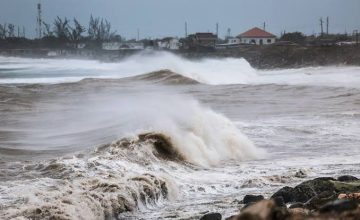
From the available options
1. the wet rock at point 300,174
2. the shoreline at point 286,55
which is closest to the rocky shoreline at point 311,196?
the wet rock at point 300,174

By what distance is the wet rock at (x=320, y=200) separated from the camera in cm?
677

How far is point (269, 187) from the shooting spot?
9195 mm

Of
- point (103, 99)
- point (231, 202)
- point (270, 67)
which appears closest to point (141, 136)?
point (231, 202)

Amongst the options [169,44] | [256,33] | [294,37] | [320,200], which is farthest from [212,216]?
[256,33]

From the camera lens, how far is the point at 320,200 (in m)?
6.94

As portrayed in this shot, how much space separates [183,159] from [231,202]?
357cm

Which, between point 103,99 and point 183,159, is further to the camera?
point 103,99

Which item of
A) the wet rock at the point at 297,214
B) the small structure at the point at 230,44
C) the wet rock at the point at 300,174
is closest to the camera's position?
the wet rock at the point at 297,214

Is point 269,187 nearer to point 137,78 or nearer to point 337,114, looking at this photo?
point 337,114

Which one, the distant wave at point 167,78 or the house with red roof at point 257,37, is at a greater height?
the house with red roof at point 257,37

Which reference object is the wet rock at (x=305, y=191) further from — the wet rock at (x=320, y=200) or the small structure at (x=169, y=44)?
the small structure at (x=169, y=44)

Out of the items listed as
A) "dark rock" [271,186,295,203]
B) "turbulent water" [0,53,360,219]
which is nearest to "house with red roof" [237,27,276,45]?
"turbulent water" [0,53,360,219]

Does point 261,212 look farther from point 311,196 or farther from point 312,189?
point 312,189

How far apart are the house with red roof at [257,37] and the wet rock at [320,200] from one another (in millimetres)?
81713
